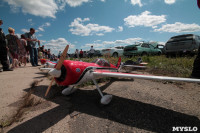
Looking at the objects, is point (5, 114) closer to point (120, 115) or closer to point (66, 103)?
point (66, 103)

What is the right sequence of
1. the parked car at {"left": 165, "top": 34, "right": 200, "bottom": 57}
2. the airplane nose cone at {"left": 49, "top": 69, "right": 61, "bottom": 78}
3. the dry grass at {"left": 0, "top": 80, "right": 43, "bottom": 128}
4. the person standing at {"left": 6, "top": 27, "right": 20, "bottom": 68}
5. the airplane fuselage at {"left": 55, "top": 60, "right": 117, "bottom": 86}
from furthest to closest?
the parked car at {"left": 165, "top": 34, "right": 200, "bottom": 57} → the person standing at {"left": 6, "top": 27, "right": 20, "bottom": 68} → the airplane fuselage at {"left": 55, "top": 60, "right": 117, "bottom": 86} → the airplane nose cone at {"left": 49, "top": 69, "right": 61, "bottom": 78} → the dry grass at {"left": 0, "top": 80, "right": 43, "bottom": 128}

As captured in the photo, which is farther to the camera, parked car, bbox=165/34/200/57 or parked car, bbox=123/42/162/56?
parked car, bbox=123/42/162/56

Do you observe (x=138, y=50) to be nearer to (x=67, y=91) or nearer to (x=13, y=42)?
(x=67, y=91)

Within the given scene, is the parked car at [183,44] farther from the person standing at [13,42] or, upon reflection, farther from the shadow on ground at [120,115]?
the person standing at [13,42]

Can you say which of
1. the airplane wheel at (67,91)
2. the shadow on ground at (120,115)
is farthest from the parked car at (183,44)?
the airplane wheel at (67,91)

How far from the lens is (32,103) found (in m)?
2.62

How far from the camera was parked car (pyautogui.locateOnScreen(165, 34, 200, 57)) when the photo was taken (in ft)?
22.3

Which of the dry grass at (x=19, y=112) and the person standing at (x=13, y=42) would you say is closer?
the dry grass at (x=19, y=112)

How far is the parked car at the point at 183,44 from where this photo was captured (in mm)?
6809

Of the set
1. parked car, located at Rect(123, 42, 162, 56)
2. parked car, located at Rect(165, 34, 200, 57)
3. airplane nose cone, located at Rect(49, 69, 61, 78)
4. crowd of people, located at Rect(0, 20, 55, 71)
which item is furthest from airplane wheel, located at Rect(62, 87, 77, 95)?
parked car, located at Rect(123, 42, 162, 56)

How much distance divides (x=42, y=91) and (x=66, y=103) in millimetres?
1293

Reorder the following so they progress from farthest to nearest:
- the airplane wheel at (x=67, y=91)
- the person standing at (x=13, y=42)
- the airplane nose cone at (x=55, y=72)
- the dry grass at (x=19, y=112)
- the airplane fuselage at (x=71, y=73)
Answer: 1. the person standing at (x=13, y=42)
2. the airplane wheel at (x=67, y=91)
3. the airplane fuselage at (x=71, y=73)
4. the airplane nose cone at (x=55, y=72)
5. the dry grass at (x=19, y=112)

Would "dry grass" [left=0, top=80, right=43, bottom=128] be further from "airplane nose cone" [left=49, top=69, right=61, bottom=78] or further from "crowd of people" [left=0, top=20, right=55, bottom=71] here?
"crowd of people" [left=0, top=20, right=55, bottom=71]

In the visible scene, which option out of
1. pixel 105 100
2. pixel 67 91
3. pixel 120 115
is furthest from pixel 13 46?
pixel 120 115
